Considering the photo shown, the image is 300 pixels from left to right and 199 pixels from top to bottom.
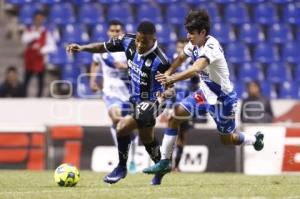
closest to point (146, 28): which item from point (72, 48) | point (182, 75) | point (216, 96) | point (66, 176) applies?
point (72, 48)

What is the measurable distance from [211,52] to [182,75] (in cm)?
72

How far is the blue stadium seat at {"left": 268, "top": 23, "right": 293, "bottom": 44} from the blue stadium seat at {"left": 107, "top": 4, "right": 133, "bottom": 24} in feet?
11.5

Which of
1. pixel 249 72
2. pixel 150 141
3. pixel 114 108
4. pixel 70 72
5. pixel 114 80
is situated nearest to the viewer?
pixel 150 141

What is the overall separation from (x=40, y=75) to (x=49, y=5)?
2.60 metres

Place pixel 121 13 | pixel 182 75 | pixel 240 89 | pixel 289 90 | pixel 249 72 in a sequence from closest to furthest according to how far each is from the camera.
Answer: pixel 182 75 < pixel 240 89 < pixel 289 90 < pixel 249 72 < pixel 121 13

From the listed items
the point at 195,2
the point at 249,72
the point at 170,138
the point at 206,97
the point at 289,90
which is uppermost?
the point at 195,2

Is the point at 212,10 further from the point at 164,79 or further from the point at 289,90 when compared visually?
the point at 164,79

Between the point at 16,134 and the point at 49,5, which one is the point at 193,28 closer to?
the point at 16,134

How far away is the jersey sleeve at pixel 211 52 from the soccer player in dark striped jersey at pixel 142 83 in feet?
2.45

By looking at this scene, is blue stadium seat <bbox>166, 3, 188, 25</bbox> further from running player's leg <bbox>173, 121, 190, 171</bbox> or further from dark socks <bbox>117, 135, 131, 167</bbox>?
dark socks <bbox>117, 135, 131, 167</bbox>

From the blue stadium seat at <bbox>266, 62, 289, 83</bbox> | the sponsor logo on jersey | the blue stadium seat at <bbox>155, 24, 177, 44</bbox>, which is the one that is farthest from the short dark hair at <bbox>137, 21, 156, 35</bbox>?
the blue stadium seat at <bbox>155, 24, 177, 44</bbox>

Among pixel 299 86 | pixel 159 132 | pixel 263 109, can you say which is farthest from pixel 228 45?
pixel 159 132

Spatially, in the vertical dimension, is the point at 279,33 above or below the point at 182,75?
above

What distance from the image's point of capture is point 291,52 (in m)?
19.5
